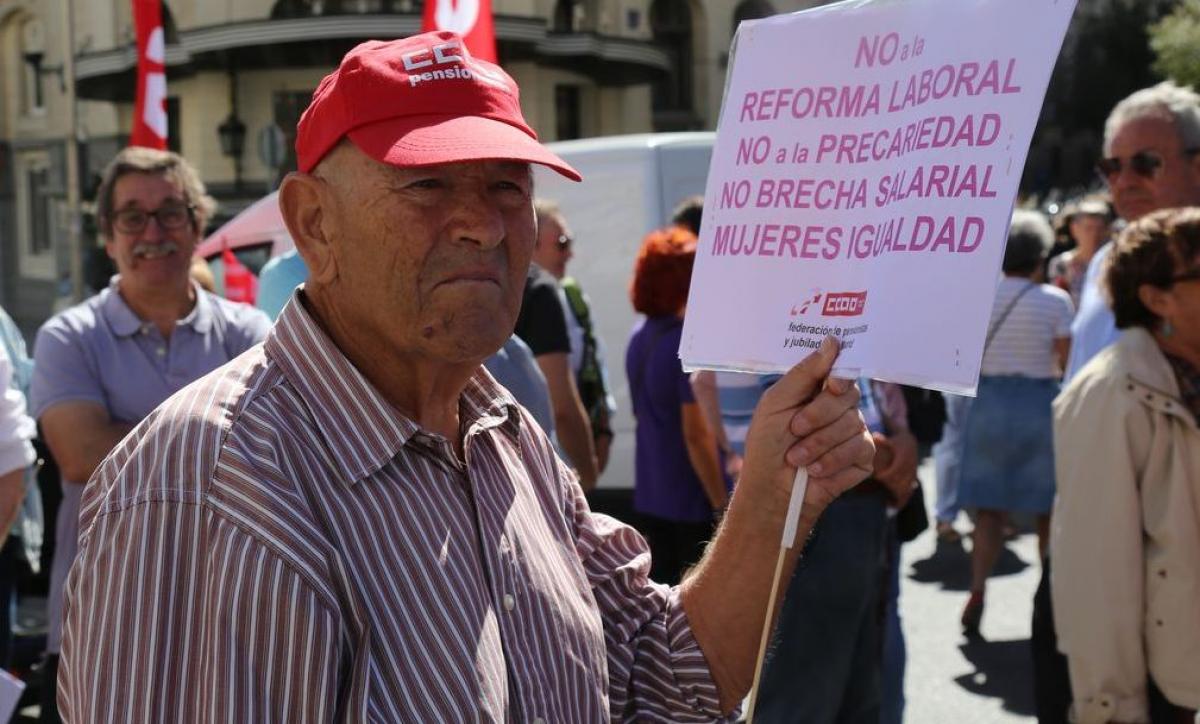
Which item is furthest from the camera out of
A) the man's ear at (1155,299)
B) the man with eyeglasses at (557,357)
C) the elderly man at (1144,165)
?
the man with eyeglasses at (557,357)

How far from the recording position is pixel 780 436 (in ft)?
6.17

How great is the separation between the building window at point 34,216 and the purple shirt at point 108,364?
98.0 feet

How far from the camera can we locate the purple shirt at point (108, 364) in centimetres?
362

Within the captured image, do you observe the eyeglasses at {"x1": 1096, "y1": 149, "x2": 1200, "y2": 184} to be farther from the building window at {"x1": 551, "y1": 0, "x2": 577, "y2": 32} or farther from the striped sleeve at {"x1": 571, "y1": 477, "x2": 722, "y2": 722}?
the building window at {"x1": 551, "y1": 0, "x2": 577, "y2": 32}

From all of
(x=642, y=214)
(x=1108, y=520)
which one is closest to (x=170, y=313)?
(x=1108, y=520)

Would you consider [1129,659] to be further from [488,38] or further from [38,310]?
[38,310]

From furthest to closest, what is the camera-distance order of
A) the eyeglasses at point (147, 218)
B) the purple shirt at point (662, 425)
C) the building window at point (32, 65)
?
the building window at point (32, 65) → the purple shirt at point (662, 425) → the eyeglasses at point (147, 218)

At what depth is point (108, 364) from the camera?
12.1ft

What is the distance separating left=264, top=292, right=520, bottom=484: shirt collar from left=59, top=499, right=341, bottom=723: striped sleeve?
0.21 m

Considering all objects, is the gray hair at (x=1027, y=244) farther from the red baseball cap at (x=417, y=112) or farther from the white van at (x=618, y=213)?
the red baseball cap at (x=417, y=112)

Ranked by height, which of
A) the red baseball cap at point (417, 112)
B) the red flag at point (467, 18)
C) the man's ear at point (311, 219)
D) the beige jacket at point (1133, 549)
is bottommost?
the beige jacket at point (1133, 549)

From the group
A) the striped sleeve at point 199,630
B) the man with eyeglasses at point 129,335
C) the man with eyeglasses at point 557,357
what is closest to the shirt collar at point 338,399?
the striped sleeve at point 199,630

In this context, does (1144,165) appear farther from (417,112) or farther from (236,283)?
(236,283)

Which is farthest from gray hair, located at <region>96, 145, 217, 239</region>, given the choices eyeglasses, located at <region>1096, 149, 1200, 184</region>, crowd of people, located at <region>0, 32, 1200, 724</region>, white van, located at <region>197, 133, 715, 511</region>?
white van, located at <region>197, 133, 715, 511</region>
